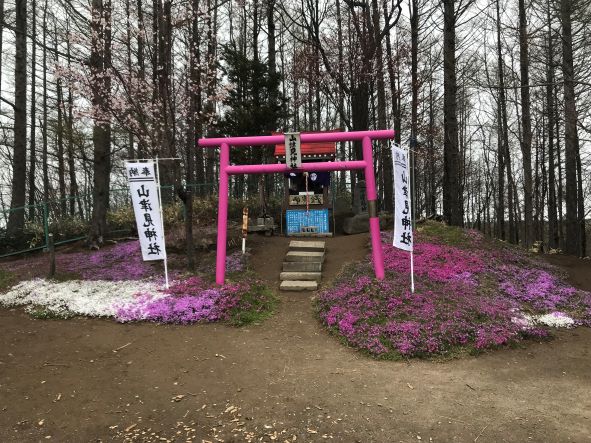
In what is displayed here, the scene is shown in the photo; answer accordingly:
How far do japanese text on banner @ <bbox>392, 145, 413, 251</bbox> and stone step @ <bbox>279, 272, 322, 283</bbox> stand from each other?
2289 mm

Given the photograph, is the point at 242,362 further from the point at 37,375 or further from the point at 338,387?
the point at 37,375

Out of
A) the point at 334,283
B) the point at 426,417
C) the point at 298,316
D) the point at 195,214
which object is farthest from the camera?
the point at 195,214

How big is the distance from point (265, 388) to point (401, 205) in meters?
4.65

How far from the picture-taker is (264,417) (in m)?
4.18

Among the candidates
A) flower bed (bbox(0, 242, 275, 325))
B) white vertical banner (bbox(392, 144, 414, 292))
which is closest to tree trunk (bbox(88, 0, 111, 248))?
flower bed (bbox(0, 242, 275, 325))

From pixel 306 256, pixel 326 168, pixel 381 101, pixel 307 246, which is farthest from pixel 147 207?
pixel 381 101

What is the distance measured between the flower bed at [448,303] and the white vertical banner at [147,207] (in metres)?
3.65

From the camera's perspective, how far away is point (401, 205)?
796 centimetres

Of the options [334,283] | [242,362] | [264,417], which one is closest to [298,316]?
[334,283]

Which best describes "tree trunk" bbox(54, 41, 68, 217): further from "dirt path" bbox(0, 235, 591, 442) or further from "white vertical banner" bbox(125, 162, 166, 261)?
"dirt path" bbox(0, 235, 591, 442)

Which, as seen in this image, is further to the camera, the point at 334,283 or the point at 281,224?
the point at 281,224

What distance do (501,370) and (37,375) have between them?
6.14 meters

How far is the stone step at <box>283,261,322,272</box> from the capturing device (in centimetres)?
972

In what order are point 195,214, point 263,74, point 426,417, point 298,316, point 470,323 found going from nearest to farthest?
point 426,417 < point 470,323 < point 298,316 < point 195,214 < point 263,74
